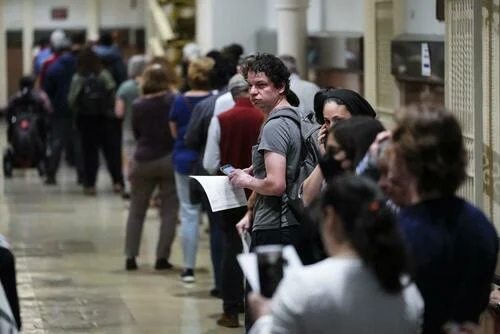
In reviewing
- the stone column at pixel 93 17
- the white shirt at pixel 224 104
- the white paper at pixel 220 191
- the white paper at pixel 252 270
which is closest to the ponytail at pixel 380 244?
the white paper at pixel 252 270

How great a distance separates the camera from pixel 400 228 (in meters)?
4.05

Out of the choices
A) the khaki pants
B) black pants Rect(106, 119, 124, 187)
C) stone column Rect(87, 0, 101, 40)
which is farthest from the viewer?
stone column Rect(87, 0, 101, 40)

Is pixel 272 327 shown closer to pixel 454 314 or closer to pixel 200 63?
pixel 454 314

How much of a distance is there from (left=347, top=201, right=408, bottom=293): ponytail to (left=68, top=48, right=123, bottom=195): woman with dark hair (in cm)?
1165

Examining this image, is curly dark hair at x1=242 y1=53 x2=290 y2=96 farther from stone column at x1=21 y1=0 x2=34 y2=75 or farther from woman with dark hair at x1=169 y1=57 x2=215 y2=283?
stone column at x1=21 y1=0 x2=34 y2=75

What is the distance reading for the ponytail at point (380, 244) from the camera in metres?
3.70

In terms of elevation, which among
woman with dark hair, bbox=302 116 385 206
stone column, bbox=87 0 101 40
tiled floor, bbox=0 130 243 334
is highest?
stone column, bbox=87 0 101 40

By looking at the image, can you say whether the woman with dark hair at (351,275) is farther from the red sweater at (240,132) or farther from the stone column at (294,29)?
the stone column at (294,29)

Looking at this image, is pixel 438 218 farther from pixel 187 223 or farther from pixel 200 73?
pixel 187 223

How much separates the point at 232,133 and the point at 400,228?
192 inches

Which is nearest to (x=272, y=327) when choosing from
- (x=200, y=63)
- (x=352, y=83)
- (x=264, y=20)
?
(x=200, y=63)

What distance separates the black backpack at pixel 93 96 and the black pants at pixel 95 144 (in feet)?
1.01

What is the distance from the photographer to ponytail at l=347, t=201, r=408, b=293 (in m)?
3.70

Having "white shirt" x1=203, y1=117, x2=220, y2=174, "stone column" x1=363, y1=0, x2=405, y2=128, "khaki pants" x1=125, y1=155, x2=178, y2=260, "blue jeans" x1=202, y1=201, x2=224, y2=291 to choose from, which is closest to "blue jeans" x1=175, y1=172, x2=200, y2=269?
"khaki pants" x1=125, y1=155, x2=178, y2=260
